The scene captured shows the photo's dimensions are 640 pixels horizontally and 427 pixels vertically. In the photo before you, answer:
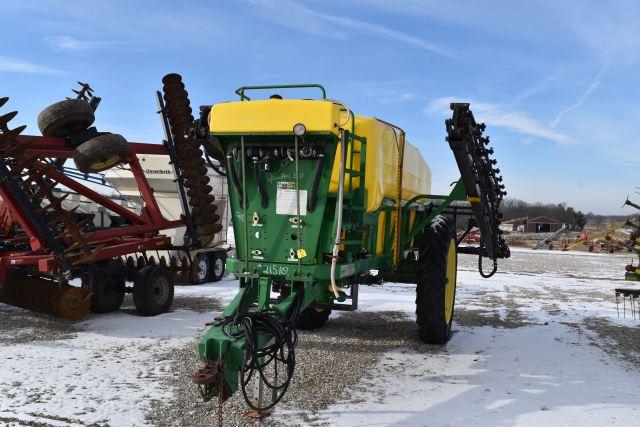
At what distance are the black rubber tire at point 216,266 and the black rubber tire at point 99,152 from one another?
6255mm

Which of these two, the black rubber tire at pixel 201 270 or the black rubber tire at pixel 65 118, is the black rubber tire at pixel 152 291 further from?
the black rubber tire at pixel 201 270

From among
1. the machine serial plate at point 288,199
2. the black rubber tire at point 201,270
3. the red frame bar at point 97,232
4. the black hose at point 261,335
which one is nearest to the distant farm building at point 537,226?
the black rubber tire at point 201,270

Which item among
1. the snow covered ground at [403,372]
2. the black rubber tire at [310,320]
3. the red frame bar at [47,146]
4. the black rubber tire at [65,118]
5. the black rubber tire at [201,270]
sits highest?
the black rubber tire at [65,118]

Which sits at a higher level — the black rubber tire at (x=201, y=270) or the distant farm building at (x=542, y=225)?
the distant farm building at (x=542, y=225)

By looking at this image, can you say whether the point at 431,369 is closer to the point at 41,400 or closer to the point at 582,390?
the point at 582,390

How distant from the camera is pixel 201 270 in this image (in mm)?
13680

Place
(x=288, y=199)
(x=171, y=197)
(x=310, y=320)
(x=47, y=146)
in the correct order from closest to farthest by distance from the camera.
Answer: (x=288, y=199) < (x=310, y=320) < (x=47, y=146) < (x=171, y=197)

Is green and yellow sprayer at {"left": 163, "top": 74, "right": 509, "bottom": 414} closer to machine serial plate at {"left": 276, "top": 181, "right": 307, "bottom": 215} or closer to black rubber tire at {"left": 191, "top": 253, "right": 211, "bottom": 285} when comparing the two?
machine serial plate at {"left": 276, "top": 181, "right": 307, "bottom": 215}

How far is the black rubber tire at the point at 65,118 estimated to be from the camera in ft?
26.0

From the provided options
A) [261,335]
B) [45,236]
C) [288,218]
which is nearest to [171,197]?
[45,236]

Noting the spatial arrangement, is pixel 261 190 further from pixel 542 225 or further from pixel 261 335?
pixel 542 225

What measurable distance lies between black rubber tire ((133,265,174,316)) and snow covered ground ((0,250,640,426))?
0.19m

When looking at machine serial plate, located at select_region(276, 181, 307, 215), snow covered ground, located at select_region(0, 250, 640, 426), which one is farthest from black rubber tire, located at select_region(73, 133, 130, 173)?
machine serial plate, located at select_region(276, 181, 307, 215)

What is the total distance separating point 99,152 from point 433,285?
483cm
